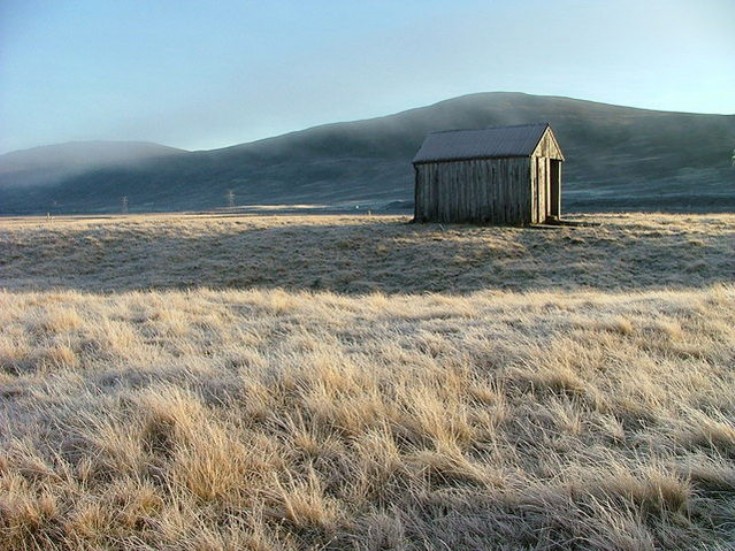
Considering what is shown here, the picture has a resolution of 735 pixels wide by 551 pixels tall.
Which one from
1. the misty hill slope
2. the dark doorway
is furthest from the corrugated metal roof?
the misty hill slope

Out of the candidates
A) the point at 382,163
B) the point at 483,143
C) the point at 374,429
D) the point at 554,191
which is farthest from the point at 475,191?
the point at 382,163

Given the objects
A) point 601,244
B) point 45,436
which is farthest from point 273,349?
point 601,244

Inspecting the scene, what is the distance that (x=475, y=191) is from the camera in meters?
28.5

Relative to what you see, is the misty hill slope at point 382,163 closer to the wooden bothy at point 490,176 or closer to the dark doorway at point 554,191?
the dark doorway at point 554,191

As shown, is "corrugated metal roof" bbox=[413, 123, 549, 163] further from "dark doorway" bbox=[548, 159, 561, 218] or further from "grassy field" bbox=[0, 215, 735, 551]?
"grassy field" bbox=[0, 215, 735, 551]

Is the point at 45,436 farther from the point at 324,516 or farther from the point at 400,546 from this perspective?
the point at 400,546

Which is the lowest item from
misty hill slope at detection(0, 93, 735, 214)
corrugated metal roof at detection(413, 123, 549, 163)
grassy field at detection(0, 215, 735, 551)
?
grassy field at detection(0, 215, 735, 551)

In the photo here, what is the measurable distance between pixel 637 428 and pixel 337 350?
2887 mm

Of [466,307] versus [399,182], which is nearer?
[466,307]

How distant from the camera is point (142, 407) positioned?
4.03 meters

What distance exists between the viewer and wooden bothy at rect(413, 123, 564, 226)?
27.6 metres

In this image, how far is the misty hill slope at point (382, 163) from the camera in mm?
92250

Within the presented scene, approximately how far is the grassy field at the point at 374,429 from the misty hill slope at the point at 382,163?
197 feet

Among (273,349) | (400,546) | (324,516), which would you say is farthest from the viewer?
(273,349)
